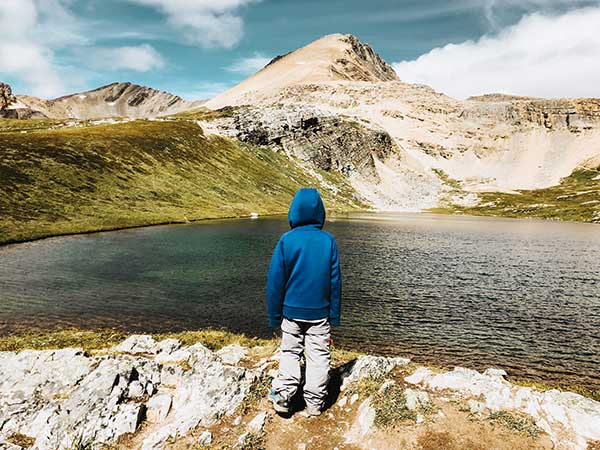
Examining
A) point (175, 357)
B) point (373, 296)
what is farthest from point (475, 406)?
point (373, 296)

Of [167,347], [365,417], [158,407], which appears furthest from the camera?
[167,347]

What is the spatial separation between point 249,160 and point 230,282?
154 metres

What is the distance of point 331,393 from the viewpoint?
12.2m

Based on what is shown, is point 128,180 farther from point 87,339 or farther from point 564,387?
point 564,387

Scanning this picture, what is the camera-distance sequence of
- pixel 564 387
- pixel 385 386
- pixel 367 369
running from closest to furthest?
pixel 385 386, pixel 367 369, pixel 564 387

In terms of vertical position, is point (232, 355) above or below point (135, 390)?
below

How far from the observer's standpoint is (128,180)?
11581 cm

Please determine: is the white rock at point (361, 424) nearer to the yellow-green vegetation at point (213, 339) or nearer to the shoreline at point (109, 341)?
the shoreline at point (109, 341)

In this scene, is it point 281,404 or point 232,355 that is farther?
point 232,355

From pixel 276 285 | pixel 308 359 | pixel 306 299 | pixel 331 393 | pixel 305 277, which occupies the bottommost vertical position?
pixel 331 393

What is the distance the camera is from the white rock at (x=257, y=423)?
34.2ft

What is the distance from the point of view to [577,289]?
140 feet

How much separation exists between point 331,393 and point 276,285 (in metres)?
4.12

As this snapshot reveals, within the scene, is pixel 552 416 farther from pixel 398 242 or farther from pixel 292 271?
pixel 398 242
